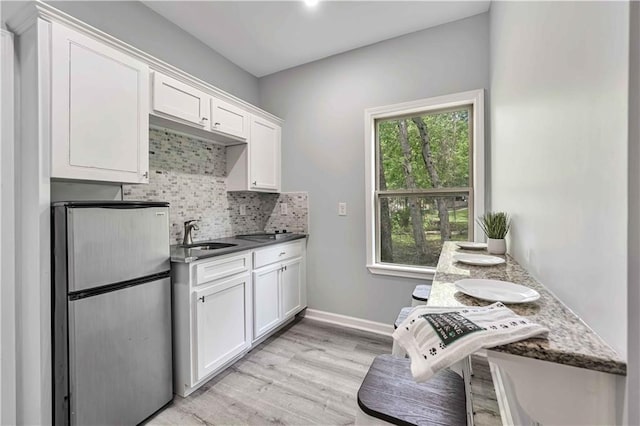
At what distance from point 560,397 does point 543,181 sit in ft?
2.57

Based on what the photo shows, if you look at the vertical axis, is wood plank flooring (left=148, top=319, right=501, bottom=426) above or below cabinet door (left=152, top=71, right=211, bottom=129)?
below

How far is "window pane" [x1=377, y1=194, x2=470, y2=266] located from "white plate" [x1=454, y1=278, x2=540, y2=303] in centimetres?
A: 160

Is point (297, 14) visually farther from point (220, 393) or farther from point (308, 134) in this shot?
point (220, 393)

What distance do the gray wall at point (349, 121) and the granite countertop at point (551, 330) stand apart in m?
1.51

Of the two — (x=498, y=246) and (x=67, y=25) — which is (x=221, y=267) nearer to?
(x=67, y=25)

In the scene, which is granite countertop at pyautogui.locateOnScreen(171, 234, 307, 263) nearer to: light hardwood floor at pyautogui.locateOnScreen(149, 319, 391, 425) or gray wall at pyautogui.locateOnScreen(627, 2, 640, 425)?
light hardwood floor at pyautogui.locateOnScreen(149, 319, 391, 425)

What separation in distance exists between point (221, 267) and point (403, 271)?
5.21 ft

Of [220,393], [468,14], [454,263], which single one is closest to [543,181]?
[454,263]

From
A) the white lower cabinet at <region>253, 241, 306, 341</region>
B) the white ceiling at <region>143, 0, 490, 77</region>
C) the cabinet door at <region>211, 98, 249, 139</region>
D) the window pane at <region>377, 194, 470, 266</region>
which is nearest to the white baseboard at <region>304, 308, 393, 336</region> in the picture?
the white lower cabinet at <region>253, 241, 306, 341</region>


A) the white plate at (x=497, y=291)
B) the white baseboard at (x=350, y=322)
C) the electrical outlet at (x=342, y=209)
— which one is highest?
the electrical outlet at (x=342, y=209)

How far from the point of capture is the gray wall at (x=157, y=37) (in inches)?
69.5

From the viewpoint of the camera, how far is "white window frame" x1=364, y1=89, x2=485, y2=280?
7.34 ft

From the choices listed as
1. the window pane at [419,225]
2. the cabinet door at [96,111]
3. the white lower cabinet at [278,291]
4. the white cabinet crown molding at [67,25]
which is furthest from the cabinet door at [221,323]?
the white cabinet crown molding at [67,25]

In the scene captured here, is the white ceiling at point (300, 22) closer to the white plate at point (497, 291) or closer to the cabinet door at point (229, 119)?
the cabinet door at point (229, 119)
